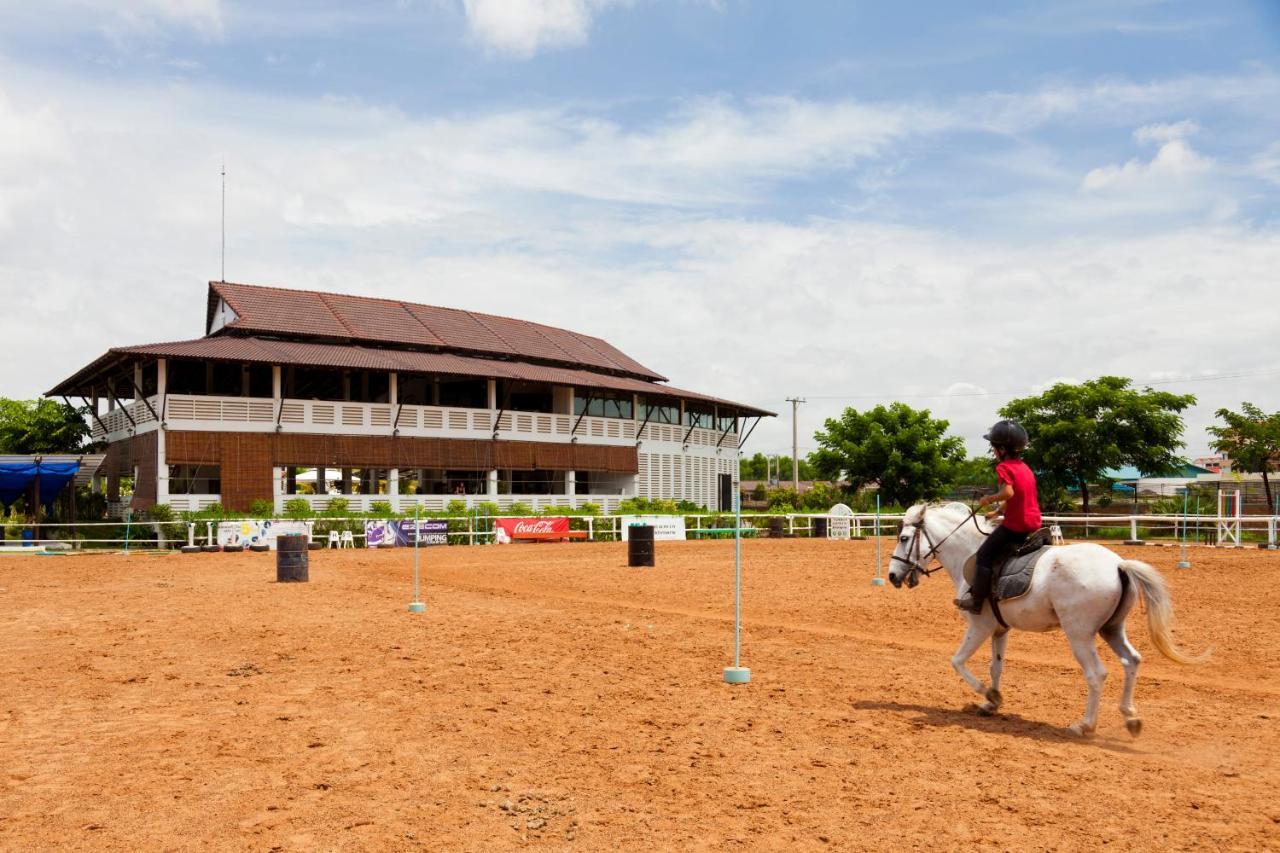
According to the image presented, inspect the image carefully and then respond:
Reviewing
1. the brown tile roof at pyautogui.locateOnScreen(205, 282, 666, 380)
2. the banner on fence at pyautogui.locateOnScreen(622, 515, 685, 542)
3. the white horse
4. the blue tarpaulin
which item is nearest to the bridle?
the white horse

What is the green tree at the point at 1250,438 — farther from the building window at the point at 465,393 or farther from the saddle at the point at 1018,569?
the saddle at the point at 1018,569

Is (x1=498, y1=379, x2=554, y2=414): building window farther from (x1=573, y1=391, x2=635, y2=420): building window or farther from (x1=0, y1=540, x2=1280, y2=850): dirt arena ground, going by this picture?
(x1=0, y1=540, x2=1280, y2=850): dirt arena ground

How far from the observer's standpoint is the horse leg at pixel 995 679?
8.90 meters

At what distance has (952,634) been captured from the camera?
1427cm

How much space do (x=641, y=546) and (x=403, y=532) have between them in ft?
41.5

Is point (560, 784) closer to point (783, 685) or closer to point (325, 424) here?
point (783, 685)

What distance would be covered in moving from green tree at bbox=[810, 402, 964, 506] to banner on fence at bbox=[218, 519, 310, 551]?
137 ft

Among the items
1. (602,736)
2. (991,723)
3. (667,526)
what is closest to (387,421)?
(667,526)

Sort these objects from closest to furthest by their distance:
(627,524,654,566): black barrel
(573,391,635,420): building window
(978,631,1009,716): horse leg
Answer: (978,631,1009,716): horse leg → (627,524,654,566): black barrel → (573,391,635,420): building window

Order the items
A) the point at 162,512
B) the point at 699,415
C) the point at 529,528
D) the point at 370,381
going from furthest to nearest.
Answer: the point at 699,415
the point at 370,381
the point at 529,528
the point at 162,512

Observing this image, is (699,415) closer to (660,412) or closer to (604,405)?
(660,412)

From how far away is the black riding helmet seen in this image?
360 inches

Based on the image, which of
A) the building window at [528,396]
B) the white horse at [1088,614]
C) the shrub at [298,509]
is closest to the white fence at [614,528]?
the shrub at [298,509]

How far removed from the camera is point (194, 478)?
37.1 m
